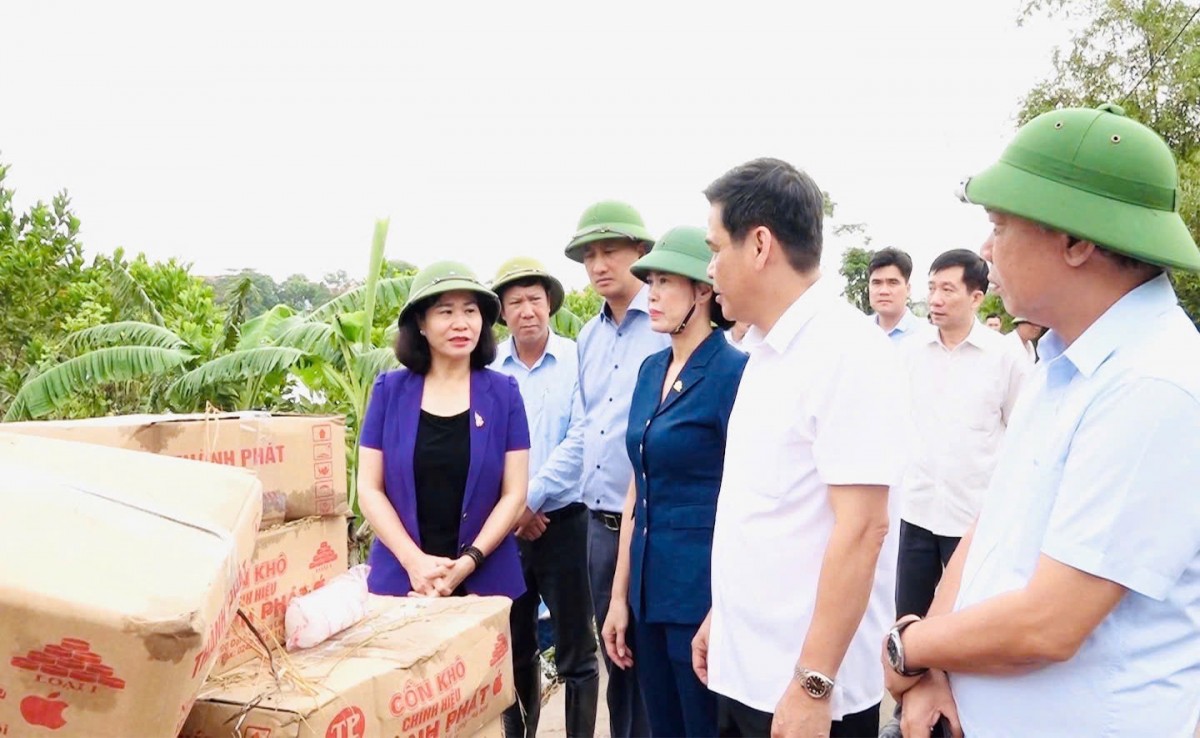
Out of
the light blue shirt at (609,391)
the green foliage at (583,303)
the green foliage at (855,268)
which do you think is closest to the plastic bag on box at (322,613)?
the light blue shirt at (609,391)

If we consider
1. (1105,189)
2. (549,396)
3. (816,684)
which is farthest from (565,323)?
(1105,189)

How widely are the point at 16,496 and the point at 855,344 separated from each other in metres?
1.52

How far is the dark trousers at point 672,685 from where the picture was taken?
2.35m

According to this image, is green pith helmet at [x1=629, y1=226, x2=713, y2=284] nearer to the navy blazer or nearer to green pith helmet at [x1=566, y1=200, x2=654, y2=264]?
the navy blazer

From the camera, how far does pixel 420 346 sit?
297 centimetres

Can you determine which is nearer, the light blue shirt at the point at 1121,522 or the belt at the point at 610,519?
the light blue shirt at the point at 1121,522

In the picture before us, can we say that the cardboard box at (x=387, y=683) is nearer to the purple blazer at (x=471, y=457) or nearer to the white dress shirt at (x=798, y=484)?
the white dress shirt at (x=798, y=484)

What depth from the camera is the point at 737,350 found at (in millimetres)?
2529

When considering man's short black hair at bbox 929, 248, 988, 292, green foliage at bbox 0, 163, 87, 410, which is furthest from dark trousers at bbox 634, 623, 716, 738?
green foliage at bbox 0, 163, 87, 410

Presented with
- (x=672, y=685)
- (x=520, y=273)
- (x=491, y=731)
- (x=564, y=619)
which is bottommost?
(x=564, y=619)

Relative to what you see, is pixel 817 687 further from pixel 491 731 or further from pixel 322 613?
pixel 322 613

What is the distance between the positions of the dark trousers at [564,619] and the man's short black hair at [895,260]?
234 cm

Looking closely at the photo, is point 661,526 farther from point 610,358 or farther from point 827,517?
point 610,358

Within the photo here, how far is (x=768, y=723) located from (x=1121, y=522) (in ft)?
3.31
